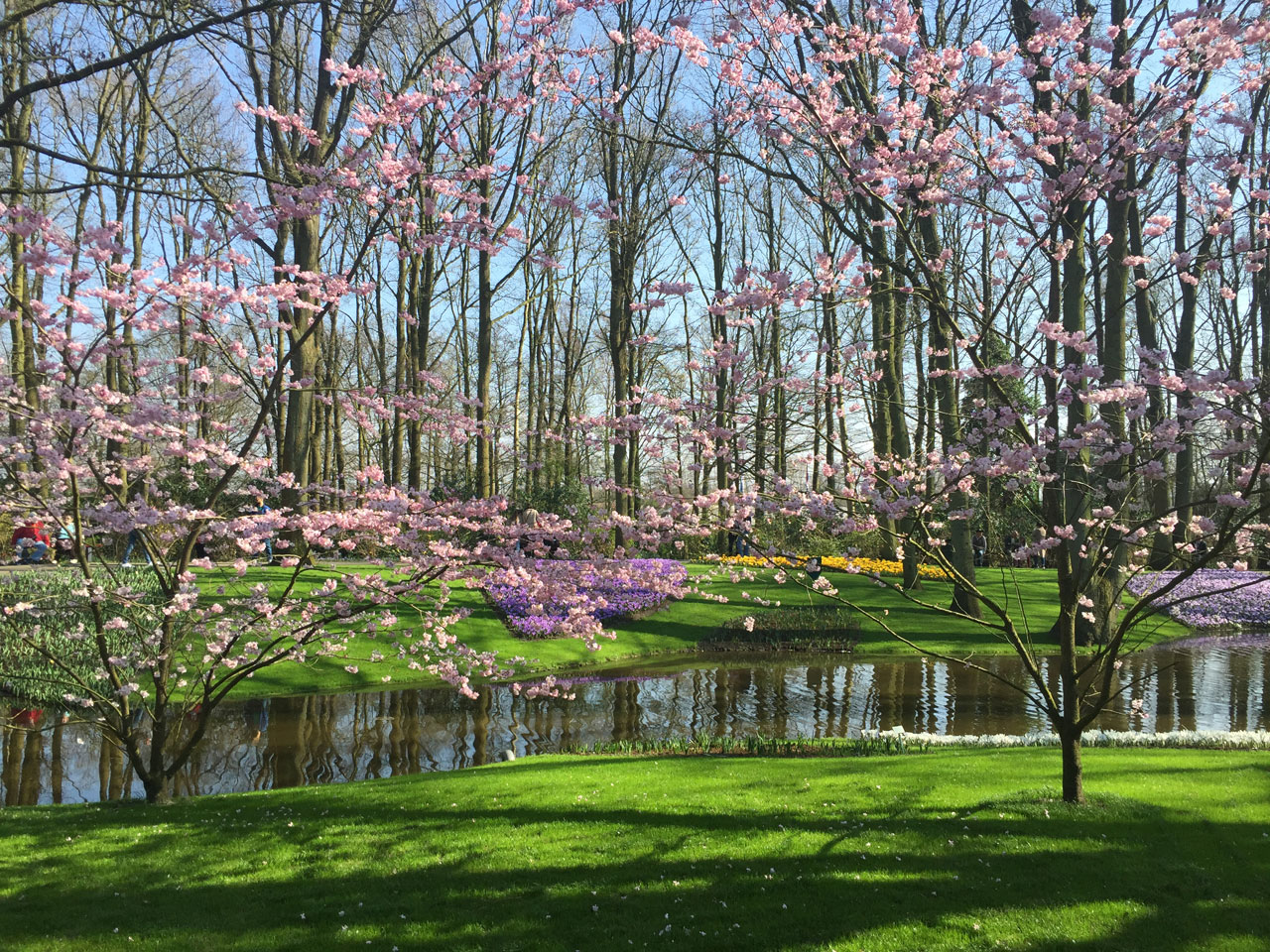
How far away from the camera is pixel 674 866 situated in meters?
5.54

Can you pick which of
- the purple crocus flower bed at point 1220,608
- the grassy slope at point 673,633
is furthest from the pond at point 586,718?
the purple crocus flower bed at point 1220,608

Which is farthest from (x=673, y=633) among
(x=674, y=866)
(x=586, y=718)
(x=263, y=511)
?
(x=674, y=866)

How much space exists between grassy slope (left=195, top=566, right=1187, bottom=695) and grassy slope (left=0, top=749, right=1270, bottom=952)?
5.82 m

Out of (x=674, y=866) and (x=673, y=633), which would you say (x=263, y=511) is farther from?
(x=673, y=633)

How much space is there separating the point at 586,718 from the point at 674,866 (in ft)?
21.2

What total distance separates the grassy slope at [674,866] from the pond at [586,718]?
214 centimetres

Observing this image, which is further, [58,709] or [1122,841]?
[58,709]

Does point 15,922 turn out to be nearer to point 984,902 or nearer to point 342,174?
point 342,174

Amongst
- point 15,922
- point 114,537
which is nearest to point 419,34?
point 114,537

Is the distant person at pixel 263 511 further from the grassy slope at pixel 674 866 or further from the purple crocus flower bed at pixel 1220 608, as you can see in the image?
the purple crocus flower bed at pixel 1220 608

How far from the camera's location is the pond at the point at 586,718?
9539 mm

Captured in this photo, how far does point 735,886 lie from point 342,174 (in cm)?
562

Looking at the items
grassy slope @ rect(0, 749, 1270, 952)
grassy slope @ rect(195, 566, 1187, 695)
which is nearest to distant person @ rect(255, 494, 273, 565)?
grassy slope @ rect(0, 749, 1270, 952)

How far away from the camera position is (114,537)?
18.0 metres
